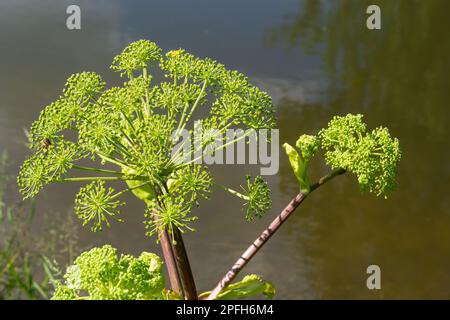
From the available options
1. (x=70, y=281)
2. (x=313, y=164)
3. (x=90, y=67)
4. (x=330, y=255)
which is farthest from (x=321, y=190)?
(x=70, y=281)

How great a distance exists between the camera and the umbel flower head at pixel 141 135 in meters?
0.96

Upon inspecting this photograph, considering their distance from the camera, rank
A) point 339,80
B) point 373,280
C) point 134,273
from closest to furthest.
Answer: point 134,273 < point 373,280 < point 339,80

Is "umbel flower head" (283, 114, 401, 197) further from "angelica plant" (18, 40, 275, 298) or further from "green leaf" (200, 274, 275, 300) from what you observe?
"green leaf" (200, 274, 275, 300)

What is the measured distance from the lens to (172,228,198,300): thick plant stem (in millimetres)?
992

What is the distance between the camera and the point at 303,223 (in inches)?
112

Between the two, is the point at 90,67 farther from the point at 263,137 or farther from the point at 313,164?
the point at 263,137

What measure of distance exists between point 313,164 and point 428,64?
63.7 inches

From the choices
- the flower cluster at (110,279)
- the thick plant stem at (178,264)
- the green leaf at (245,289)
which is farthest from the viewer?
the green leaf at (245,289)

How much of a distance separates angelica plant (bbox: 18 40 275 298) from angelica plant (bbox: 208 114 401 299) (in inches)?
2.6

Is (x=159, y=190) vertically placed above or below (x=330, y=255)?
above

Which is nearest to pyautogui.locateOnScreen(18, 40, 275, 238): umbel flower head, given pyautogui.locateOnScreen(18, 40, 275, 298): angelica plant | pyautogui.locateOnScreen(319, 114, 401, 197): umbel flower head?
pyautogui.locateOnScreen(18, 40, 275, 298): angelica plant

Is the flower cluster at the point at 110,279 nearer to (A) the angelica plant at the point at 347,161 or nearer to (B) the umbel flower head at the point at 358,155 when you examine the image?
(A) the angelica plant at the point at 347,161

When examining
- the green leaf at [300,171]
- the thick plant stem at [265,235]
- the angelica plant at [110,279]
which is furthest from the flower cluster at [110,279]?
the green leaf at [300,171]

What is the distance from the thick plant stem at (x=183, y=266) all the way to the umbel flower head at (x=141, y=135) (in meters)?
0.04
